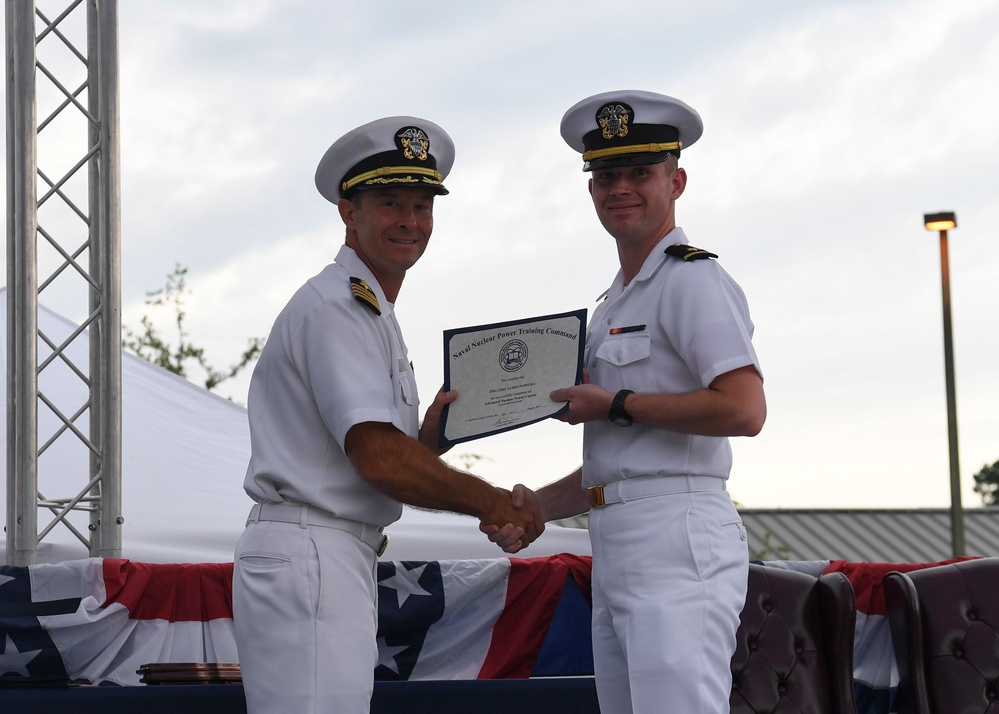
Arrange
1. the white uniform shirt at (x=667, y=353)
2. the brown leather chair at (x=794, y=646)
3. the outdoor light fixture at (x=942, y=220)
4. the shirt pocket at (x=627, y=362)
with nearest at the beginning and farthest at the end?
the white uniform shirt at (x=667, y=353)
the shirt pocket at (x=627, y=362)
the brown leather chair at (x=794, y=646)
the outdoor light fixture at (x=942, y=220)

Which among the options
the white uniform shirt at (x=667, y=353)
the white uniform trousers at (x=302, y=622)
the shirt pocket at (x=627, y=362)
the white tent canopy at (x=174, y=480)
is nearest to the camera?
the white uniform trousers at (x=302, y=622)

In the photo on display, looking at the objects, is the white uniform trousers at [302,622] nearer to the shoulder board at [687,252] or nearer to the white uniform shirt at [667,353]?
the white uniform shirt at [667,353]

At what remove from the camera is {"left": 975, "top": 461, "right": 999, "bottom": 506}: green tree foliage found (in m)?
53.2

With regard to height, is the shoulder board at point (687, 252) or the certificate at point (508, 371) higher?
Result: the shoulder board at point (687, 252)

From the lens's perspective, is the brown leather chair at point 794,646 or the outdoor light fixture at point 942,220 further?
the outdoor light fixture at point 942,220

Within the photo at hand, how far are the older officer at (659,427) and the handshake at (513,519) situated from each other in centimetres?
3

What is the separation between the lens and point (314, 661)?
2.48 m

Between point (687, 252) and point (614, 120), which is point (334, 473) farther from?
point (614, 120)

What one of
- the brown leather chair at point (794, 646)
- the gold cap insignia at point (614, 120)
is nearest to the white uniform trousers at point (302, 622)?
the gold cap insignia at point (614, 120)

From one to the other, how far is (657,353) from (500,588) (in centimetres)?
162

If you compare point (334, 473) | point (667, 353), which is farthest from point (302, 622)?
point (667, 353)

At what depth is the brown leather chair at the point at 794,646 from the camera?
12.7 feet

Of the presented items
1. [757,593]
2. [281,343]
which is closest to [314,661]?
[281,343]

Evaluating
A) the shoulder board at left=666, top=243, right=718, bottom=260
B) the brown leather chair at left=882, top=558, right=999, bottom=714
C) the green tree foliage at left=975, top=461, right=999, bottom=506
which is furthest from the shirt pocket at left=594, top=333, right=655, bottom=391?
the green tree foliage at left=975, top=461, right=999, bottom=506
